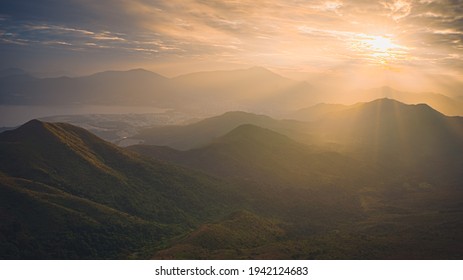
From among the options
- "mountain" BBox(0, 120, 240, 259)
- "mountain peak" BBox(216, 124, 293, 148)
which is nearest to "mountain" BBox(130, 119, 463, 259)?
"mountain peak" BBox(216, 124, 293, 148)

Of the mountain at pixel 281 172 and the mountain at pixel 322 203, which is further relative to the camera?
the mountain at pixel 281 172

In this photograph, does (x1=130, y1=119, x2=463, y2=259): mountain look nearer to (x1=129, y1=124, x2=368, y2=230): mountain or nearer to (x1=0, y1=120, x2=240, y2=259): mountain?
(x1=129, y1=124, x2=368, y2=230): mountain

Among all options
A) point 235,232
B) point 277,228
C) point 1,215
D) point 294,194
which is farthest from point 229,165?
point 1,215

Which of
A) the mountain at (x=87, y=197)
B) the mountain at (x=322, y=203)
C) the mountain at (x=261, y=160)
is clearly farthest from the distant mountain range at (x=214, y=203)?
the mountain at (x=261, y=160)

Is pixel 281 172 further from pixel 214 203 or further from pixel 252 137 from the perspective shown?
pixel 214 203

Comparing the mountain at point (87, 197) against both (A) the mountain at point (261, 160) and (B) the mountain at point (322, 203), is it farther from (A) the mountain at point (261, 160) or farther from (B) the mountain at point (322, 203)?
(A) the mountain at point (261, 160)

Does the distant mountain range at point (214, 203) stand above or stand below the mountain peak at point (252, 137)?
below
